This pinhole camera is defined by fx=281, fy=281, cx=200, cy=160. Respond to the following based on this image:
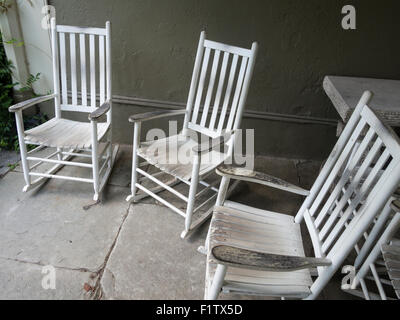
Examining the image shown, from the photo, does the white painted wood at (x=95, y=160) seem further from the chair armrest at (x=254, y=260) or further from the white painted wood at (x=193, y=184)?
the chair armrest at (x=254, y=260)

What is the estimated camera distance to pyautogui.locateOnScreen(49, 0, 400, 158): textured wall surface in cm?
233

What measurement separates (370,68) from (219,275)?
236 centimetres

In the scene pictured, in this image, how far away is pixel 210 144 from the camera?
68.7 inches

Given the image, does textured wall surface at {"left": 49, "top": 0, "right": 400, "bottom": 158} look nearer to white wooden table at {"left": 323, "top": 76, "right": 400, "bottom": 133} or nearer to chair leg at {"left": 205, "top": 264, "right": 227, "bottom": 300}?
white wooden table at {"left": 323, "top": 76, "right": 400, "bottom": 133}

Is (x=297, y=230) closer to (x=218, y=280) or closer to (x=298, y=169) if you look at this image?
(x=218, y=280)

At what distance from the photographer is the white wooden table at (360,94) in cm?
179

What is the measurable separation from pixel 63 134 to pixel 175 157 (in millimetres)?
868

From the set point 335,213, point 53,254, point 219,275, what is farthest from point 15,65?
point 335,213

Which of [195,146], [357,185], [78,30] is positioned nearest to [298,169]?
[195,146]

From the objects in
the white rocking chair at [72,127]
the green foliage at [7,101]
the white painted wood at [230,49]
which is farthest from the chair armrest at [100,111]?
the green foliage at [7,101]

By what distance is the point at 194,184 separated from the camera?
1.73 m

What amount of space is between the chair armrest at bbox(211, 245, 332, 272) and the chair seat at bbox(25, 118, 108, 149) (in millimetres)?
1377

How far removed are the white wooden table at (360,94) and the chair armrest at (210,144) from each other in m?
0.77

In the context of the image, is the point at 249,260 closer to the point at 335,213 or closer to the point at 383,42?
the point at 335,213
